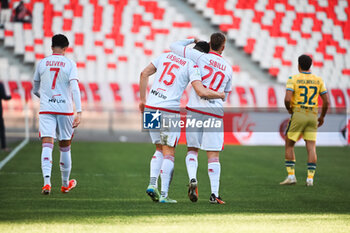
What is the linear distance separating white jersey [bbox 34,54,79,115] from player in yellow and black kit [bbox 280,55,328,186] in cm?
365

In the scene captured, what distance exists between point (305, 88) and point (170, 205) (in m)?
3.75

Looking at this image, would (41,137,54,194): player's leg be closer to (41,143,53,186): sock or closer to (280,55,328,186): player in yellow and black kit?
(41,143,53,186): sock

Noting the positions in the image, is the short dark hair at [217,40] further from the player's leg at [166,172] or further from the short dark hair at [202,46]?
the player's leg at [166,172]

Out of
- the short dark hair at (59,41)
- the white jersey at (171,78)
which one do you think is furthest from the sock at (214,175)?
the short dark hair at (59,41)

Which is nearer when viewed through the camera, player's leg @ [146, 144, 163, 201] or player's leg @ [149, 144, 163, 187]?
player's leg @ [146, 144, 163, 201]

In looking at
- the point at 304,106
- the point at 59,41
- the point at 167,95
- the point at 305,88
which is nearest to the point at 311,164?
the point at 304,106

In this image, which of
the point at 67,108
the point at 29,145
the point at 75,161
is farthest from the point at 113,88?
the point at 67,108

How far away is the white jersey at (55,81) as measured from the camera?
7.93 meters

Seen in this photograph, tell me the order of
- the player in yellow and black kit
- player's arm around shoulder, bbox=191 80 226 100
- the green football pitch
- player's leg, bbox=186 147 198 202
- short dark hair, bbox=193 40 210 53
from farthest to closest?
the player in yellow and black kit, short dark hair, bbox=193 40 210 53, player's arm around shoulder, bbox=191 80 226 100, player's leg, bbox=186 147 198 202, the green football pitch

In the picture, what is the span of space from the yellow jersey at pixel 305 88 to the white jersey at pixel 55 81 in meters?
3.73

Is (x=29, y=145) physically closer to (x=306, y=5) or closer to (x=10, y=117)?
(x=10, y=117)

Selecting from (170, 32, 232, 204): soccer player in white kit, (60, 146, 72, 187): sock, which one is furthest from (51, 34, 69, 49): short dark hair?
(170, 32, 232, 204): soccer player in white kit

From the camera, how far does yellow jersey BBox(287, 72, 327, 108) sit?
Result: 9883 mm

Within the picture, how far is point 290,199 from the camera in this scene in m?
8.12
